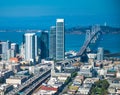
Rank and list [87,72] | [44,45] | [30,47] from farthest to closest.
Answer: [44,45] → [30,47] → [87,72]

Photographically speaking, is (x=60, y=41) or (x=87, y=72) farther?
(x=60, y=41)

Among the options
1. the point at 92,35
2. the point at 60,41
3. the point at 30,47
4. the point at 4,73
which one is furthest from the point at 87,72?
the point at 92,35

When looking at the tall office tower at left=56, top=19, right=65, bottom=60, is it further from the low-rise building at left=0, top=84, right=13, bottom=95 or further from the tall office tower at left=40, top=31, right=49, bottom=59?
the low-rise building at left=0, top=84, right=13, bottom=95

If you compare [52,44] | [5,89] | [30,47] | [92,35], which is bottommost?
[5,89]

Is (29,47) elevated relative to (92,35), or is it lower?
lower

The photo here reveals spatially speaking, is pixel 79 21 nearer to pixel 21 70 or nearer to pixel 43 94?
pixel 21 70

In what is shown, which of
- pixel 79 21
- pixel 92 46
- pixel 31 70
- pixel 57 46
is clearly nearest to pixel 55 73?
pixel 31 70

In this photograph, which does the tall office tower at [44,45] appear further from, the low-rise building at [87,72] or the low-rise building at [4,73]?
the low-rise building at [87,72]

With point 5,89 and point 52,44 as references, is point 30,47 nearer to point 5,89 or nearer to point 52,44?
point 52,44

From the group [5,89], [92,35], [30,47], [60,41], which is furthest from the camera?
[92,35]

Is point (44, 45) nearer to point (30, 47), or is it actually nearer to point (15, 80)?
point (30, 47)

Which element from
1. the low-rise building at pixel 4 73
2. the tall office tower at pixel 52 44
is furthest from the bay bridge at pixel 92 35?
the low-rise building at pixel 4 73
